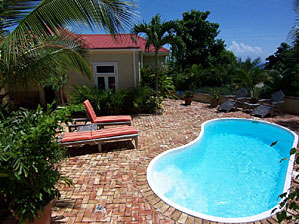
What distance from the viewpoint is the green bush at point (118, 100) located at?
10406mm

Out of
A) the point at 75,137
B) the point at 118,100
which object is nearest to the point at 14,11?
the point at 75,137

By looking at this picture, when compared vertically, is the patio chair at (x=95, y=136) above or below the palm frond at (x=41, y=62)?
below

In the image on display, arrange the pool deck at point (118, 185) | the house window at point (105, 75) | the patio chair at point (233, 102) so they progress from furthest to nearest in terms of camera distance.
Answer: the patio chair at point (233, 102), the house window at point (105, 75), the pool deck at point (118, 185)

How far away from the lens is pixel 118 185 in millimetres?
4281

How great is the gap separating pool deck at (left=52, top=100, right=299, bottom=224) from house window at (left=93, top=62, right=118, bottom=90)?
5015mm

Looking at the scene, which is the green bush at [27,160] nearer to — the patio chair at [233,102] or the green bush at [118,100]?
the green bush at [118,100]

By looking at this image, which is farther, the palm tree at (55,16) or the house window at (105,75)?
the house window at (105,75)

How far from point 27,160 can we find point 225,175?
17.4 feet

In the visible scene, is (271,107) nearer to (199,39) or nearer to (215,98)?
(215,98)

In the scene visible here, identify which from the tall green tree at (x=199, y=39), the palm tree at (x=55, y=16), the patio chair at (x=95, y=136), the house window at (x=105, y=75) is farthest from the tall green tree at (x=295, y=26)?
Answer: the tall green tree at (x=199, y=39)

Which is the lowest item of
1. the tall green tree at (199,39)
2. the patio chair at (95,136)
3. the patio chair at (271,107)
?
the patio chair at (95,136)

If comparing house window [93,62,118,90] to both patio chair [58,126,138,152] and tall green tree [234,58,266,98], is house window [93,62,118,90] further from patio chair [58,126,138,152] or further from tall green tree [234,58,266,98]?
tall green tree [234,58,266,98]

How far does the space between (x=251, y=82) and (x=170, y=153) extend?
33.5 ft

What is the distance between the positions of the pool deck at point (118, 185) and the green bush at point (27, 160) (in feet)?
3.35
